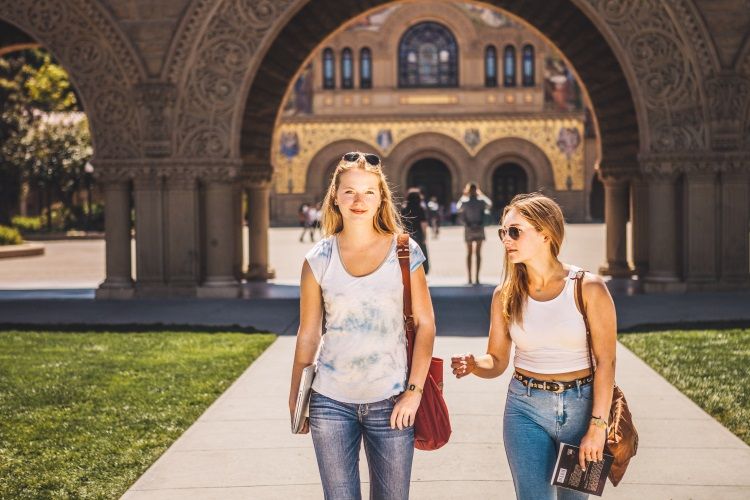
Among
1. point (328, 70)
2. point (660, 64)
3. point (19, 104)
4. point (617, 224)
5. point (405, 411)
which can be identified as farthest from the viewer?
point (328, 70)

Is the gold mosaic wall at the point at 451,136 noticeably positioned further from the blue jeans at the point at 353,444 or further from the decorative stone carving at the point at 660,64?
the blue jeans at the point at 353,444

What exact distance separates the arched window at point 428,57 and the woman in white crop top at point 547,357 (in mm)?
50581

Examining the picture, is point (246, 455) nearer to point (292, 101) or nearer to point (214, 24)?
point (214, 24)

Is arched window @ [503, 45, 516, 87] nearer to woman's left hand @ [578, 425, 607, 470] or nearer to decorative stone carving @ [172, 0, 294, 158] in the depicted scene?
decorative stone carving @ [172, 0, 294, 158]

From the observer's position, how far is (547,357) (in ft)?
13.1

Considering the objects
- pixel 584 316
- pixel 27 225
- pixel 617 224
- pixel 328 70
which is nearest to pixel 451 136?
pixel 328 70

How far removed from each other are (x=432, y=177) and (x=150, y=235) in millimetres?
39951

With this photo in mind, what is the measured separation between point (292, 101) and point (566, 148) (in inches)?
544

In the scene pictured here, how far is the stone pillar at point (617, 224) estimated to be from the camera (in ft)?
60.3

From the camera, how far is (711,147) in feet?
48.8

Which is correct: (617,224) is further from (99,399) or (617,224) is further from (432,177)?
(432,177)

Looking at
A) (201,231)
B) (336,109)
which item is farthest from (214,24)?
(336,109)

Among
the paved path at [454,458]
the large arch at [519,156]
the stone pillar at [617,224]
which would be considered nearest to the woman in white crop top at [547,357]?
the paved path at [454,458]

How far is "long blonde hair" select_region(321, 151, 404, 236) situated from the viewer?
160 inches
